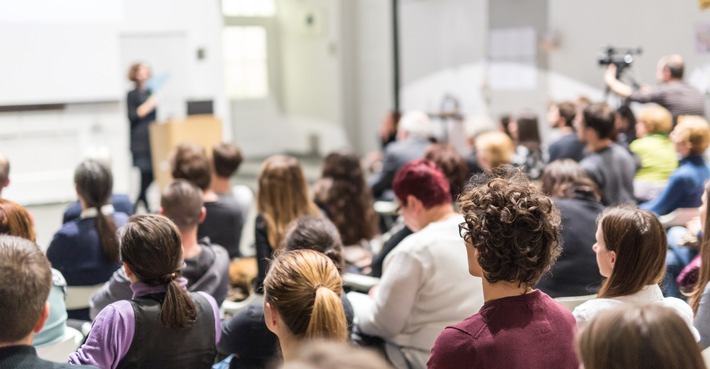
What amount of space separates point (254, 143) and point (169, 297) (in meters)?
9.37

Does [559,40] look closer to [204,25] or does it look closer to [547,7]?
[547,7]

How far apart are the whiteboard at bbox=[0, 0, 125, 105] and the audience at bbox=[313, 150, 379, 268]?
198 inches

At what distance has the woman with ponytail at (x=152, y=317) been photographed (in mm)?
2342

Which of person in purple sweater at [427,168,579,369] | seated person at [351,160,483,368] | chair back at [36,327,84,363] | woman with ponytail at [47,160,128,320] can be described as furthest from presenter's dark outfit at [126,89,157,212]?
person in purple sweater at [427,168,579,369]

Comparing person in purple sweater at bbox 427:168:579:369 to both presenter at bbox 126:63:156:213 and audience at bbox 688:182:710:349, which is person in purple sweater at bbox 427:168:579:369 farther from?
presenter at bbox 126:63:156:213

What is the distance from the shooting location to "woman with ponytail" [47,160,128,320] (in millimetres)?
3531

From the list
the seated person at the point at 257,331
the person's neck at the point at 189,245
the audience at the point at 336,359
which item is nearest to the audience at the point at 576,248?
the seated person at the point at 257,331

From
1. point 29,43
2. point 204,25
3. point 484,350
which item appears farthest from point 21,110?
point 484,350

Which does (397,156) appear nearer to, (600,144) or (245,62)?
(600,144)

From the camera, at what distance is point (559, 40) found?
8789mm

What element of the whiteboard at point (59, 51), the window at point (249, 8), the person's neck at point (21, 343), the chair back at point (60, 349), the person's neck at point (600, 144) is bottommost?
the chair back at point (60, 349)

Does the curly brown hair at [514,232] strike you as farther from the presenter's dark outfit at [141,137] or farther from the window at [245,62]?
the window at [245,62]

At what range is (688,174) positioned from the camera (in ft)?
15.6

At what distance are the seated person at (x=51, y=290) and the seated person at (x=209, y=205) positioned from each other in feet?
4.02
